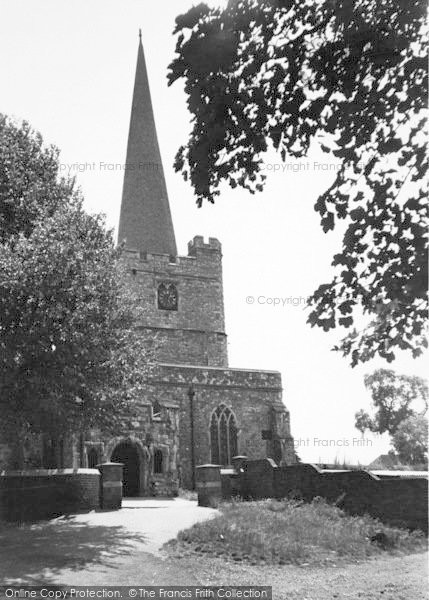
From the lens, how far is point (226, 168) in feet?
21.8

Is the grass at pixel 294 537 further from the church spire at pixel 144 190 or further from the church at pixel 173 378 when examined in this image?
the church spire at pixel 144 190

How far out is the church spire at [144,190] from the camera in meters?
40.1

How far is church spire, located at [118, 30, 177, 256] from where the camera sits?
40.1 meters

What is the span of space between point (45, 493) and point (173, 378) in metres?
13.4

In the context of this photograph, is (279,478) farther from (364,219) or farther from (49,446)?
(364,219)

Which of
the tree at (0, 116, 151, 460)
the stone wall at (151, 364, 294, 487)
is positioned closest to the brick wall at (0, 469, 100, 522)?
the tree at (0, 116, 151, 460)

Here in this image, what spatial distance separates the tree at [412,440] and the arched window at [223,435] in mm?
27475

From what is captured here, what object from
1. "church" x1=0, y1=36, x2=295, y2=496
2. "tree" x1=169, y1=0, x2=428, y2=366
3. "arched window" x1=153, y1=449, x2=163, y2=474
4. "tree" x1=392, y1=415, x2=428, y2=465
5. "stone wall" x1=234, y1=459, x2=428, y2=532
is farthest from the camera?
"tree" x1=392, y1=415, x2=428, y2=465

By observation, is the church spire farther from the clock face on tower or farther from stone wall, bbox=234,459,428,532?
stone wall, bbox=234,459,428,532

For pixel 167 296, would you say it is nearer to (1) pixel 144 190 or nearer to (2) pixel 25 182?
(1) pixel 144 190

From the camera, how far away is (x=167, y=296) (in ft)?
124

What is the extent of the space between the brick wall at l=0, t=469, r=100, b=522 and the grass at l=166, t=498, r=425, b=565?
4.43 metres

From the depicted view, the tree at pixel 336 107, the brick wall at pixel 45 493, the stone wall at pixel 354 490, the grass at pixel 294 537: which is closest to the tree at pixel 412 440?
the stone wall at pixel 354 490

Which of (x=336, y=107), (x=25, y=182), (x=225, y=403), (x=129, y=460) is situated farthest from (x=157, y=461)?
(x=336, y=107)
